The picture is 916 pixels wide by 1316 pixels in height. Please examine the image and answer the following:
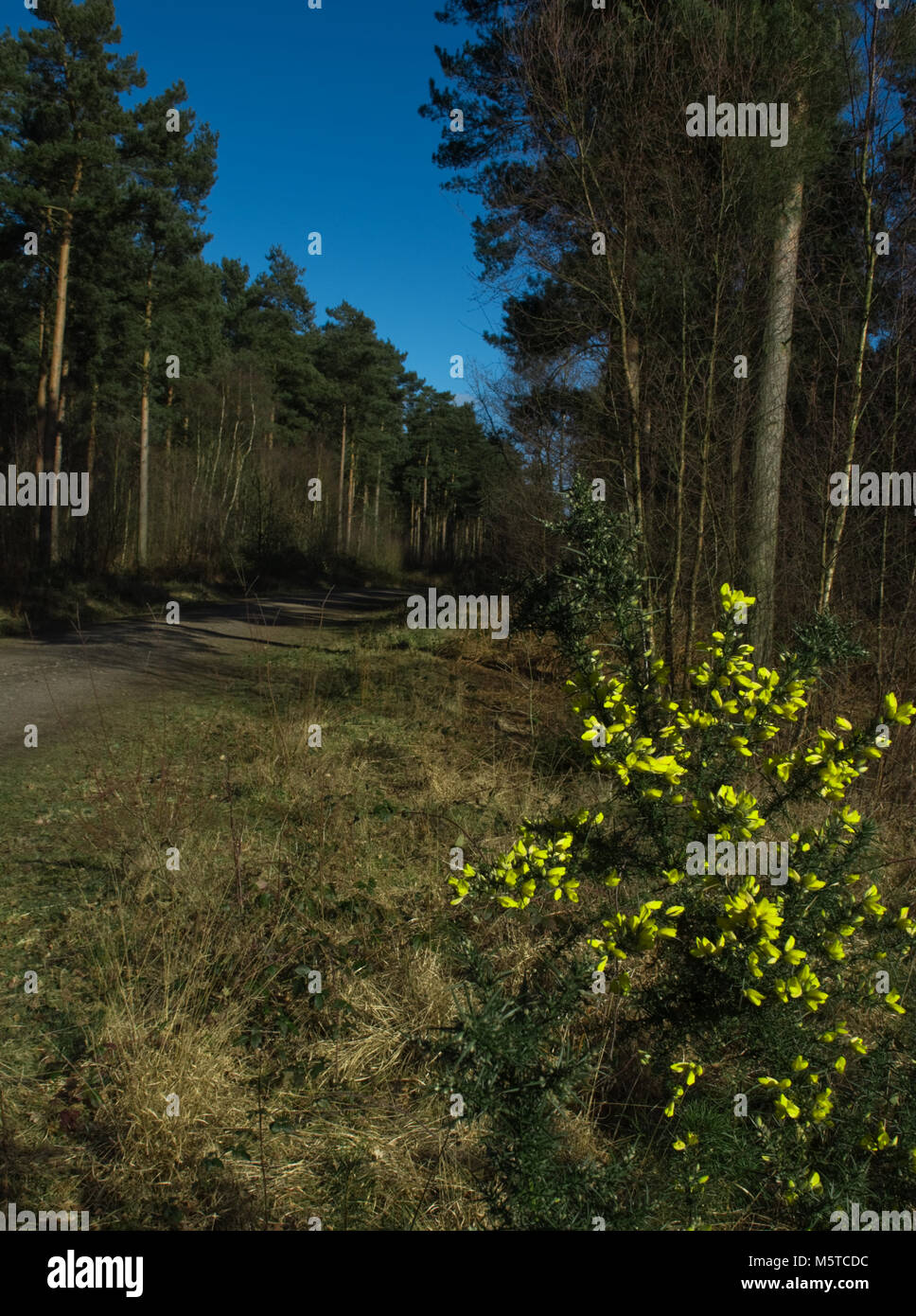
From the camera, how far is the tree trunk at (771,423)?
693 cm

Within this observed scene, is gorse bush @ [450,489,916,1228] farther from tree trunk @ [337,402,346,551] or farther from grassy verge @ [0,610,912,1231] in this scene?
tree trunk @ [337,402,346,551]

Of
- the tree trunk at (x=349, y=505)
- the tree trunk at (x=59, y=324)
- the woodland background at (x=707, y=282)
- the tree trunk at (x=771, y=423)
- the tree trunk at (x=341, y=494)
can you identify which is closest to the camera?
the woodland background at (x=707, y=282)

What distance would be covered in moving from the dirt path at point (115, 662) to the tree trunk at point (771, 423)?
3540mm

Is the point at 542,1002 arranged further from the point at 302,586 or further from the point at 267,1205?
the point at 302,586

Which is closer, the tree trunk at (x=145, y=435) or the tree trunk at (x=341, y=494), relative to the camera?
the tree trunk at (x=145, y=435)

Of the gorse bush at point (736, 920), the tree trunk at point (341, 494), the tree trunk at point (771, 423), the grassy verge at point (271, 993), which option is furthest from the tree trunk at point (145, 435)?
the gorse bush at point (736, 920)

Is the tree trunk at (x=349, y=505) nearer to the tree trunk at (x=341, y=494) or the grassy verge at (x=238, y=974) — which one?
the tree trunk at (x=341, y=494)

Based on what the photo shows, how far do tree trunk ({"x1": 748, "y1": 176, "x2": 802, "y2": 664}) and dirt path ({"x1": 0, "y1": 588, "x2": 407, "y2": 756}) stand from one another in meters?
3.54

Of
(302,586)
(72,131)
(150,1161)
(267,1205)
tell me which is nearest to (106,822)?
(150,1161)

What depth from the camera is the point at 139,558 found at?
2330 cm

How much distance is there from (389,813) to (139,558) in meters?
20.1

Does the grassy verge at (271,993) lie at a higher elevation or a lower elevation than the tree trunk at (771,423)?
lower

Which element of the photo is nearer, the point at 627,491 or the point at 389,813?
the point at 389,813

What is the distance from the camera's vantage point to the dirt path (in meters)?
7.00
